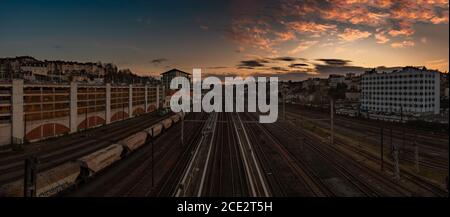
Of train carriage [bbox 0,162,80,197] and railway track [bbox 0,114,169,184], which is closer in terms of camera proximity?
train carriage [bbox 0,162,80,197]

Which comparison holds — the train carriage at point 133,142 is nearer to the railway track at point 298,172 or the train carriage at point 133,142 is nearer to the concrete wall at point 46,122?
the concrete wall at point 46,122

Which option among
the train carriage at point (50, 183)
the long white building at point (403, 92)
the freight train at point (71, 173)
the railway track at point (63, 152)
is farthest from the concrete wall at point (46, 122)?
the long white building at point (403, 92)

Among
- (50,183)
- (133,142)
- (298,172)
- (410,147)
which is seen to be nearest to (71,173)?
(50,183)

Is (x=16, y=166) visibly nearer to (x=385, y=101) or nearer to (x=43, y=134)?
(x=43, y=134)

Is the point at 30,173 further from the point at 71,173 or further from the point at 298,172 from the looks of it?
the point at 298,172

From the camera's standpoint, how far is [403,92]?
230ft

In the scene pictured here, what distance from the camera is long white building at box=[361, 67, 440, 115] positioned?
65.4 m

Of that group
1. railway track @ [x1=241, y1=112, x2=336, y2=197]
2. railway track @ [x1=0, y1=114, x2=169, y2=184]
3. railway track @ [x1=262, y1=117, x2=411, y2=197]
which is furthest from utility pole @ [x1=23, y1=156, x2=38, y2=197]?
railway track @ [x1=262, y1=117, x2=411, y2=197]

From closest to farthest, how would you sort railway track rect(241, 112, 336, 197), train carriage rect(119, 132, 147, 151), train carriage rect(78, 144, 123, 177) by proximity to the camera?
railway track rect(241, 112, 336, 197) < train carriage rect(78, 144, 123, 177) < train carriage rect(119, 132, 147, 151)

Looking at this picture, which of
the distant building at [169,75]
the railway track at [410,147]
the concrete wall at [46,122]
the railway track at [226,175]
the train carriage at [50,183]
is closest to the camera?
the train carriage at [50,183]

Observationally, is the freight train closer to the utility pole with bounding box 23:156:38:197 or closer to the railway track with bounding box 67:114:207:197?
the railway track with bounding box 67:114:207:197

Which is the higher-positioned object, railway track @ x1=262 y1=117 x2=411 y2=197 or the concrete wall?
the concrete wall

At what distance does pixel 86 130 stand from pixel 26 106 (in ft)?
37.9

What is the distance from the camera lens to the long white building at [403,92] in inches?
2574
